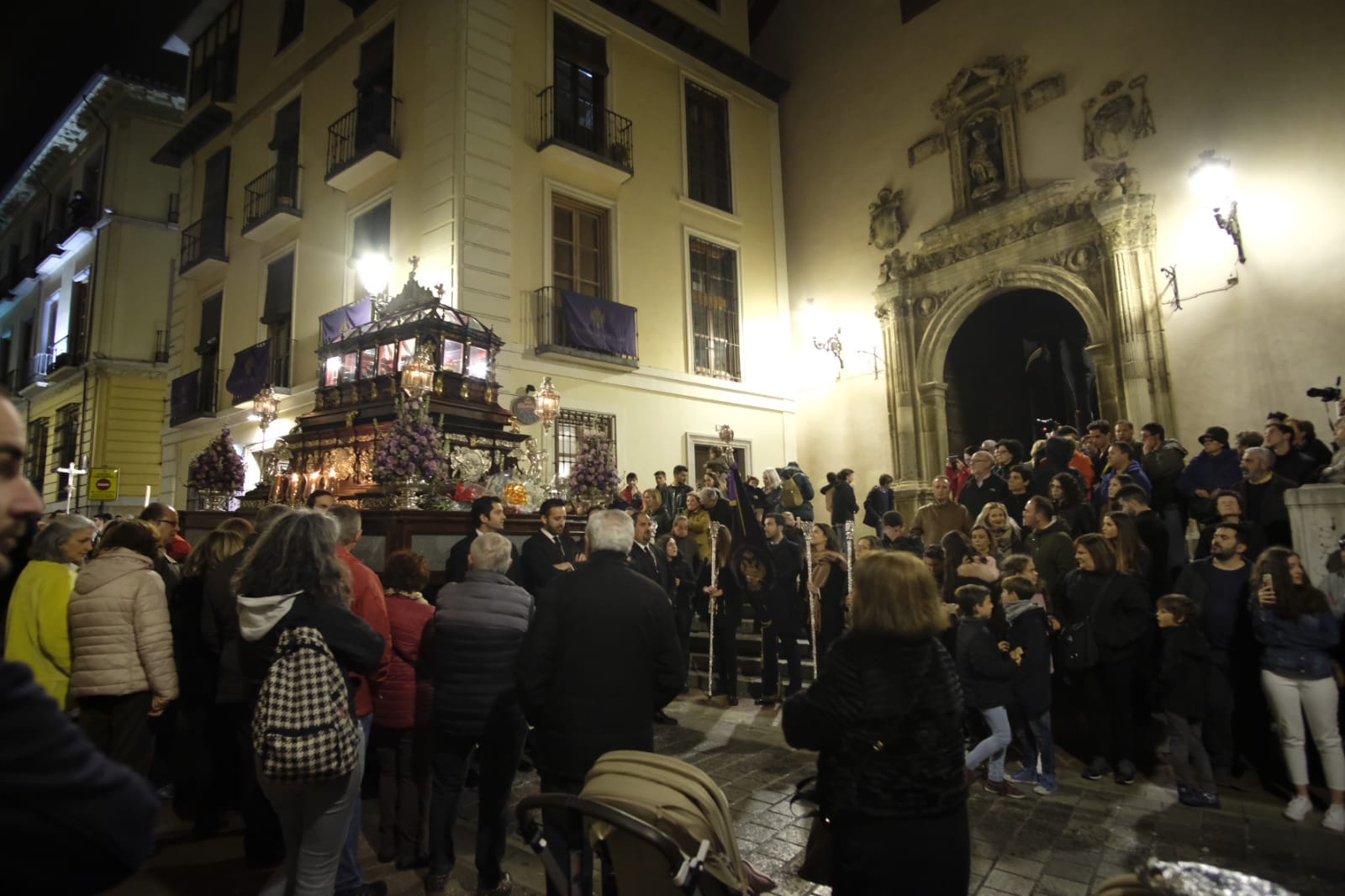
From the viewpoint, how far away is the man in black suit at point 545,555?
5930 millimetres

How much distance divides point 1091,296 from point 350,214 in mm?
13738

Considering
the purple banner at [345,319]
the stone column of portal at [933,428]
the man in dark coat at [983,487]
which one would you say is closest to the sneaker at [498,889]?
the man in dark coat at [983,487]

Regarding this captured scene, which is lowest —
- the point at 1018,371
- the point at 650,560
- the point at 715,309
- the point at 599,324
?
the point at 650,560

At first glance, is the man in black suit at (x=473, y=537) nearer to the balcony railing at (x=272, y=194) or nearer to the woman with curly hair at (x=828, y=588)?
the woman with curly hair at (x=828, y=588)

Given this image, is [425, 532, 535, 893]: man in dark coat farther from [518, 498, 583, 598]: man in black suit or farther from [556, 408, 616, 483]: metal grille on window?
[556, 408, 616, 483]: metal grille on window

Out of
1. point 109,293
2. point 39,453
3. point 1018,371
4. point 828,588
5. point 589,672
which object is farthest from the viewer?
point 39,453

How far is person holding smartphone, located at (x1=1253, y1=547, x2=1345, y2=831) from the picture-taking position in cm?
455

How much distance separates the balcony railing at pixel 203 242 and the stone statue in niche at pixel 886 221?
15414mm

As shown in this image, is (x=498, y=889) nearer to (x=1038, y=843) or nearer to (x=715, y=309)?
(x=1038, y=843)

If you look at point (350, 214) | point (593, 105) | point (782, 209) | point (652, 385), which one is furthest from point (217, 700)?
point (782, 209)

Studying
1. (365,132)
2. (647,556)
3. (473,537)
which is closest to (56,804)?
(473,537)

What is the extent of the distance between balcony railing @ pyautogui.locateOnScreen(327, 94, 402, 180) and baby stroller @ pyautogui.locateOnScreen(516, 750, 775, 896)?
13.8m

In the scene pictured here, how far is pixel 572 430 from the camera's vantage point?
1368cm

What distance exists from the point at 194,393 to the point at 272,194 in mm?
5314
